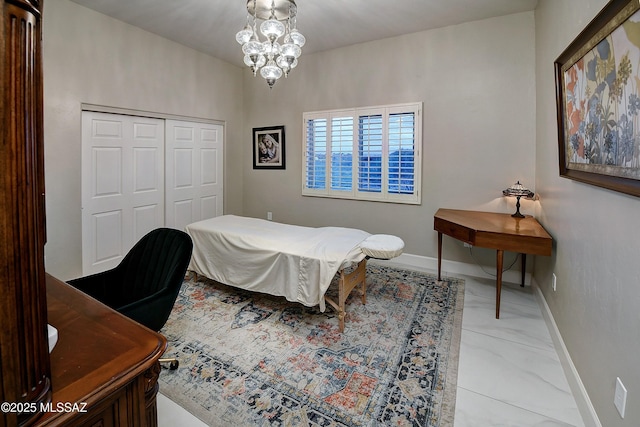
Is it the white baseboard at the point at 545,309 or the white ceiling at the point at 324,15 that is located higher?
the white ceiling at the point at 324,15

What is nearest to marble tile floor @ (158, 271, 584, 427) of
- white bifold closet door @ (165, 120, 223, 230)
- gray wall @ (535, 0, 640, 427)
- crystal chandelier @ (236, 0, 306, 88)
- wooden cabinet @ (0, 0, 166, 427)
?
gray wall @ (535, 0, 640, 427)

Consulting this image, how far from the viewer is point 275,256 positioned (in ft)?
8.62

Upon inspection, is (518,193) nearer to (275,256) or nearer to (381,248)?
(381,248)

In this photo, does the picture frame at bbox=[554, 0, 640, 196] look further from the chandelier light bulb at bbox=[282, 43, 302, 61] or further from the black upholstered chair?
the black upholstered chair

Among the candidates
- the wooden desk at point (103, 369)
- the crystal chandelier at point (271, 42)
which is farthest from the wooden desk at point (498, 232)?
the wooden desk at point (103, 369)

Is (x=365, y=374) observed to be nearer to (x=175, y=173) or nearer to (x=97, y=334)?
(x=97, y=334)

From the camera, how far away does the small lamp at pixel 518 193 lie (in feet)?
10.2

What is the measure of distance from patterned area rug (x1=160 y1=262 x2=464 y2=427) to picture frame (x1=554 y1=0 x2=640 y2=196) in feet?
→ 4.74

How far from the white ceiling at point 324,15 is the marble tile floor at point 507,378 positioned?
306 cm

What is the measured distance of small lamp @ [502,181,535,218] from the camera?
10.2ft

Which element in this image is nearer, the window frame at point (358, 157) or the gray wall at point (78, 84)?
the gray wall at point (78, 84)

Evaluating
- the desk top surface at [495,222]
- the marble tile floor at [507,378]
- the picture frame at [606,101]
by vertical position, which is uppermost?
the picture frame at [606,101]

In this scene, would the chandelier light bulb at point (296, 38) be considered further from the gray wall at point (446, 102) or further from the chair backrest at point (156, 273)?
the gray wall at point (446, 102)

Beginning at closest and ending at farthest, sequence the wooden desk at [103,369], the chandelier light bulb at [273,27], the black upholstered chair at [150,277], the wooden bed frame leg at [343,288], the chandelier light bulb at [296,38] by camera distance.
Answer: the wooden desk at [103,369], the black upholstered chair at [150,277], the chandelier light bulb at [273,27], the chandelier light bulb at [296,38], the wooden bed frame leg at [343,288]
